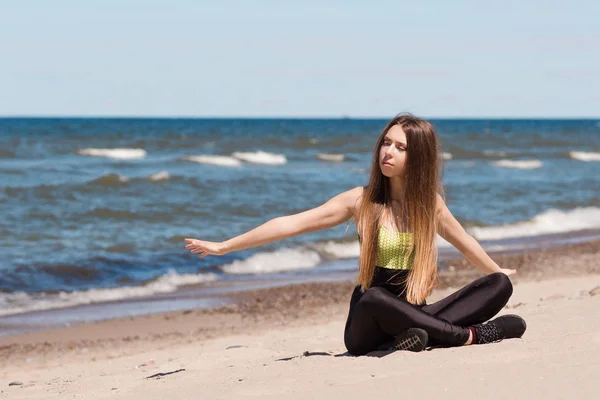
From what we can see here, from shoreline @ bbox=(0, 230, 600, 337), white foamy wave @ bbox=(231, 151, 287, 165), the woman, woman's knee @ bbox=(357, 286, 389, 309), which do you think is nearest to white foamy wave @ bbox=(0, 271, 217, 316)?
shoreline @ bbox=(0, 230, 600, 337)

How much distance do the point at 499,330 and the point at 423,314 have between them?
496mm

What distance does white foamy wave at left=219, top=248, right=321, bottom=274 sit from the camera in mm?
11664

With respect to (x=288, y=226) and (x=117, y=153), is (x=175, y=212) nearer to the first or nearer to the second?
(x=288, y=226)

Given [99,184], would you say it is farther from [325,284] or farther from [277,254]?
[325,284]

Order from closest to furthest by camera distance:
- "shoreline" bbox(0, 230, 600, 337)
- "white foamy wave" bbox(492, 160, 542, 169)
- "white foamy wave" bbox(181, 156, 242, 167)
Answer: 1. "shoreline" bbox(0, 230, 600, 337)
2. "white foamy wave" bbox(181, 156, 242, 167)
3. "white foamy wave" bbox(492, 160, 542, 169)

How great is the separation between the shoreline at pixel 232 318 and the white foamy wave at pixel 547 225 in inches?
167

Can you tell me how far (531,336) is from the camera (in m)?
5.20

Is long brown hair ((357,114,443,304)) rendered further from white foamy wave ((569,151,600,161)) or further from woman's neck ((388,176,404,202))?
white foamy wave ((569,151,600,161))

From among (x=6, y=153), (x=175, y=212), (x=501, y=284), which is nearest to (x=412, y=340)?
(x=501, y=284)

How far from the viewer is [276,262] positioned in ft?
39.7

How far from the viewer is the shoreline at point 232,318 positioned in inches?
306

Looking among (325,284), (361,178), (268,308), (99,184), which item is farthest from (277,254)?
(361,178)

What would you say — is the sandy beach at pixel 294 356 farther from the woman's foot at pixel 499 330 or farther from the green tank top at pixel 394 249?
the green tank top at pixel 394 249

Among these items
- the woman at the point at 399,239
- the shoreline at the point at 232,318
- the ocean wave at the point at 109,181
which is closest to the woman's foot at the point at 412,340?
the woman at the point at 399,239
